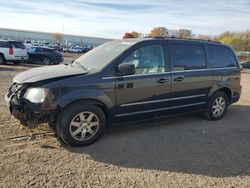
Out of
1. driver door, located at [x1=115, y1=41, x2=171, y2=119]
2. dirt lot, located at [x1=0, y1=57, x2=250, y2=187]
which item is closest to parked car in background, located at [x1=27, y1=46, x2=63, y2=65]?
dirt lot, located at [x1=0, y1=57, x2=250, y2=187]

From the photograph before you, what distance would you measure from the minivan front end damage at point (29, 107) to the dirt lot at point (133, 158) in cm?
44

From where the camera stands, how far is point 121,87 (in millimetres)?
5129

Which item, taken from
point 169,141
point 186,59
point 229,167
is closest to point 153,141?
point 169,141

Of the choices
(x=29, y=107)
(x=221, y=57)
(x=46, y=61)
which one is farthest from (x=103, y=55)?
(x=46, y=61)

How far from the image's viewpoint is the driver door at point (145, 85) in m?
5.20

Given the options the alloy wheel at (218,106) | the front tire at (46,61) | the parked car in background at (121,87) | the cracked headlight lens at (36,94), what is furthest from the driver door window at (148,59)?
the front tire at (46,61)

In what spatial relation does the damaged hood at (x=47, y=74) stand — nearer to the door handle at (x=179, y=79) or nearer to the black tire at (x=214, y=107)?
the door handle at (x=179, y=79)

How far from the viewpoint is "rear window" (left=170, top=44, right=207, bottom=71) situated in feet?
19.2

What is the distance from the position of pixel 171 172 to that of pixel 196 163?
53cm

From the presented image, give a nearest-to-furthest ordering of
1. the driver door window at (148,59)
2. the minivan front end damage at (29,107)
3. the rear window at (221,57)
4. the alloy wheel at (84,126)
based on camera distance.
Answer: the minivan front end damage at (29,107)
the alloy wheel at (84,126)
the driver door window at (148,59)
the rear window at (221,57)

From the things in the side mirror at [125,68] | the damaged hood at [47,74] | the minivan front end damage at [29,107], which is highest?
the side mirror at [125,68]

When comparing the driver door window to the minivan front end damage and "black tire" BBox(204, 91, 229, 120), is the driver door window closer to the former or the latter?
the minivan front end damage

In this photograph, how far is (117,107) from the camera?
517cm

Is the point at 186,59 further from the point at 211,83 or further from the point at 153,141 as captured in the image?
the point at 153,141
